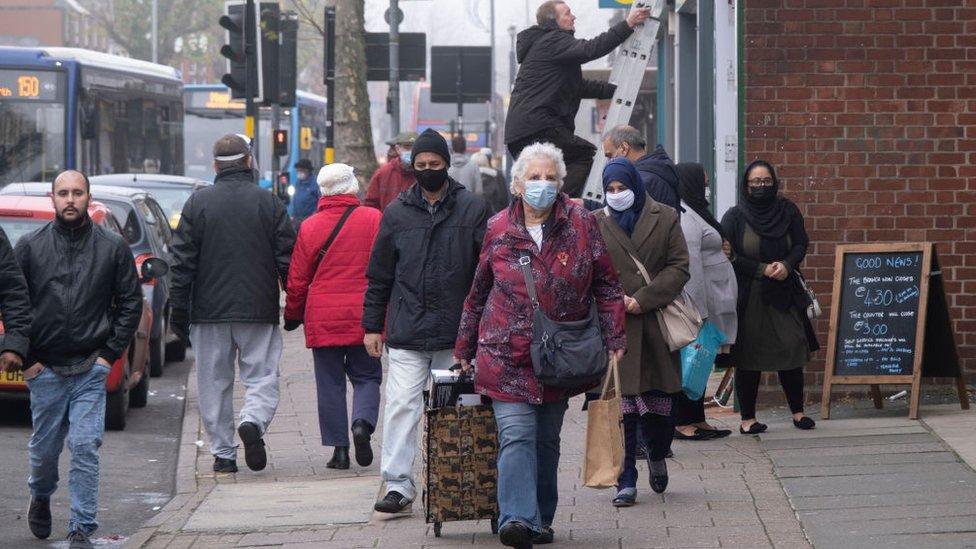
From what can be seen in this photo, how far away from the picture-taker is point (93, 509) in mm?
7598

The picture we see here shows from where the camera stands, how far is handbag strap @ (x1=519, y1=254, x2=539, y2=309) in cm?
670

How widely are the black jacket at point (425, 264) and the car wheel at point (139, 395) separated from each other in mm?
5592

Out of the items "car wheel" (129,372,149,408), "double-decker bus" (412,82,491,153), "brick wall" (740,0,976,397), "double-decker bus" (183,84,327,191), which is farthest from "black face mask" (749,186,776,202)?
"double-decker bus" (412,82,491,153)

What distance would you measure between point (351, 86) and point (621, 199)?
15.3 metres

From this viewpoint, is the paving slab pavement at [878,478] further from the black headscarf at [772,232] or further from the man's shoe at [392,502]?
the man's shoe at [392,502]

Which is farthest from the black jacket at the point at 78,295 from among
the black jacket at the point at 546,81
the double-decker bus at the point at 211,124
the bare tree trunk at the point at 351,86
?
the double-decker bus at the point at 211,124

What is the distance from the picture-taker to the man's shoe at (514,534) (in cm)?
663

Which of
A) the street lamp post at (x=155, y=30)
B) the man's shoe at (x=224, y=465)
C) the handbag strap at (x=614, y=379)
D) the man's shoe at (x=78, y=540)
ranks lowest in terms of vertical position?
the man's shoe at (x=224, y=465)

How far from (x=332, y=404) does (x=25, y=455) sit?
2.29m

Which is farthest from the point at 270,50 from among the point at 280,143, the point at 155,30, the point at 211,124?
the point at 155,30

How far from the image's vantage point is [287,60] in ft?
66.2

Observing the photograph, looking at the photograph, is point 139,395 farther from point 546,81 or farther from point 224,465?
point 546,81

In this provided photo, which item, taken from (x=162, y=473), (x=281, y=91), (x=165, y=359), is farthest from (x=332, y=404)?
(x=281, y=91)

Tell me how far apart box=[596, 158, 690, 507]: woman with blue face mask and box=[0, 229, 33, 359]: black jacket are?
107 inches
